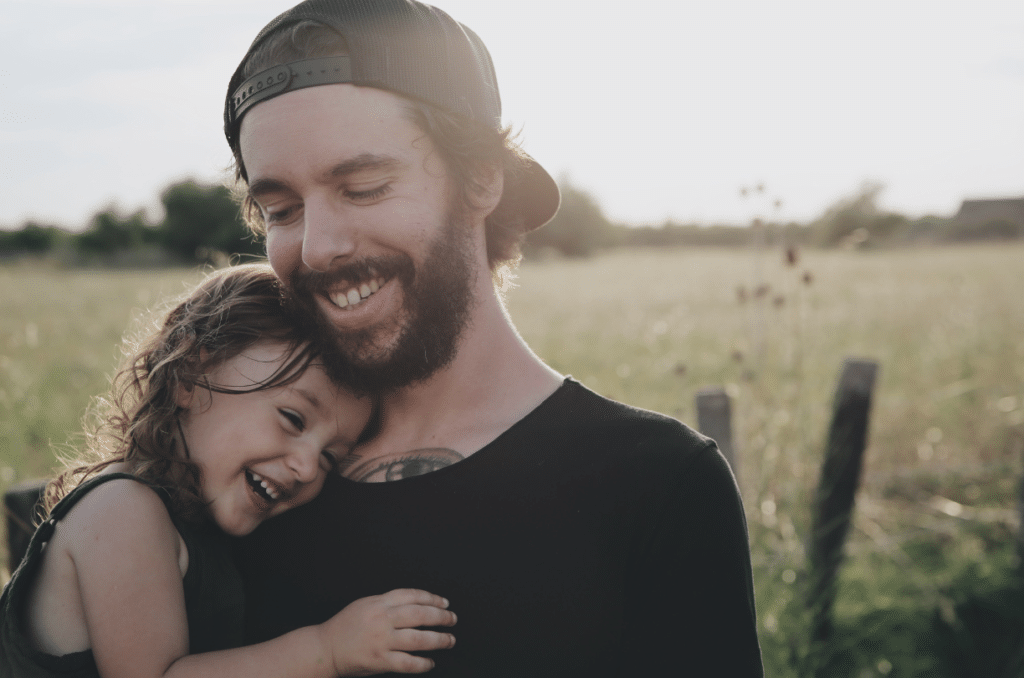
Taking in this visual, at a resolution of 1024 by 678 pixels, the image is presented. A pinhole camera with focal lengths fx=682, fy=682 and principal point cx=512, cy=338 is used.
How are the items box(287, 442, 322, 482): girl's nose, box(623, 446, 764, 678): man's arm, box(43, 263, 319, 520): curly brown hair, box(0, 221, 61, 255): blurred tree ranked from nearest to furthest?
box(623, 446, 764, 678): man's arm → box(287, 442, 322, 482): girl's nose → box(43, 263, 319, 520): curly brown hair → box(0, 221, 61, 255): blurred tree

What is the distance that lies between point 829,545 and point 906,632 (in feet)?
2.06

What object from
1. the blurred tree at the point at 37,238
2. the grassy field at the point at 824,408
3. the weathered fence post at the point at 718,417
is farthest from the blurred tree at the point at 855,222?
the blurred tree at the point at 37,238

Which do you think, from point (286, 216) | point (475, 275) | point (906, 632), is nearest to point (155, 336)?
point (286, 216)

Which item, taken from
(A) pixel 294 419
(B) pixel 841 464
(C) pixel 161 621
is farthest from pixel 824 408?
(C) pixel 161 621

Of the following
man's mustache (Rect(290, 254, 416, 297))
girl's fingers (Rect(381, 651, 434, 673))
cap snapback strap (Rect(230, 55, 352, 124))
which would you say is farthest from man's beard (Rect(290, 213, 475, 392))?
girl's fingers (Rect(381, 651, 434, 673))

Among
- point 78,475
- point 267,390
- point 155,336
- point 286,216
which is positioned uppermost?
point 286,216

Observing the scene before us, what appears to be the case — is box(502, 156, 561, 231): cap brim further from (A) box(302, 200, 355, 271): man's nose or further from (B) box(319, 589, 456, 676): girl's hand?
(B) box(319, 589, 456, 676): girl's hand

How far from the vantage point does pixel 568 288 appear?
18734 millimetres

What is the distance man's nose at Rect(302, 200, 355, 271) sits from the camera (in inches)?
58.2

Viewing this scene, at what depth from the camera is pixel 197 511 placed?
163cm

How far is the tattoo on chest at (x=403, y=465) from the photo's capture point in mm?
1496

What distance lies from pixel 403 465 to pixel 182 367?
655 millimetres

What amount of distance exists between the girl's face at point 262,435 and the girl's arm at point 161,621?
0.69 feet

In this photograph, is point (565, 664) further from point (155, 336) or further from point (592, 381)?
point (592, 381)
